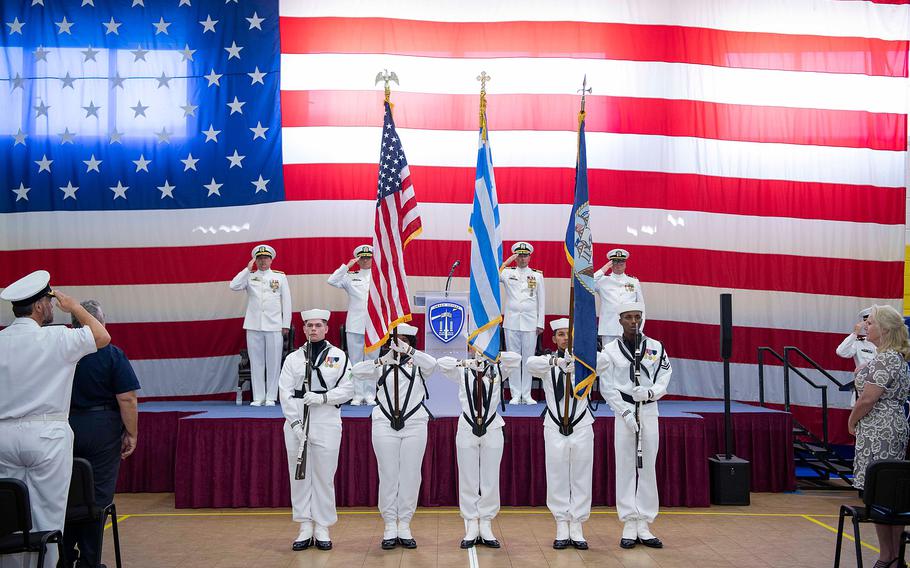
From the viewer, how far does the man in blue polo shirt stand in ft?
15.2

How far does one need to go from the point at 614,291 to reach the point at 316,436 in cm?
467

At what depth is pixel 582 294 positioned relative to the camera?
237 inches

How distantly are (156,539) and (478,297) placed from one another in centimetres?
322

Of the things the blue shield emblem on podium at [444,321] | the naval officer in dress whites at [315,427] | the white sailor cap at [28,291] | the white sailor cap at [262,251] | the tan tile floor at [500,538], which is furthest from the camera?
the white sailor cap at [262,251]

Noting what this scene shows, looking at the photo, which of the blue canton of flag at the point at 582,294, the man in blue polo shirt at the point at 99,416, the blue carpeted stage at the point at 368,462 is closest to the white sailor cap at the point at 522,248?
the blue carpeted stage at the point at 368,462

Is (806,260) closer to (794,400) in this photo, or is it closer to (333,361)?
(794,400)

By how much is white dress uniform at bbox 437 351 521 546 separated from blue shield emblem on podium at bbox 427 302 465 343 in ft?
5.88

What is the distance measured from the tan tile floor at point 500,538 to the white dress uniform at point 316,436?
30 centimetres

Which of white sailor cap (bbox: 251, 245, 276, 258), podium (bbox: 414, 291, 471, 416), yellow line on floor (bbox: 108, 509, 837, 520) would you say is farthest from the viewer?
white sailor cap (bbox: 251, 245, 276, 258)

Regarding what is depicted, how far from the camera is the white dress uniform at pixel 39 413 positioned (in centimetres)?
391

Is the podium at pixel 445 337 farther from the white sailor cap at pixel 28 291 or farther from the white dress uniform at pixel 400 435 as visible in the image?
the white sailor cap at pixel 28 291

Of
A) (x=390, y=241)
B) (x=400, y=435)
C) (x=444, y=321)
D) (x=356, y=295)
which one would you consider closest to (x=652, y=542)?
(x=400, y=435)

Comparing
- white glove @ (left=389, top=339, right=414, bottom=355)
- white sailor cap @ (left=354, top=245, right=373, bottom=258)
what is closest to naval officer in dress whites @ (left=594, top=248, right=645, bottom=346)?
white sailor cap @ (left=354, top=245, right=373, bottom=258)

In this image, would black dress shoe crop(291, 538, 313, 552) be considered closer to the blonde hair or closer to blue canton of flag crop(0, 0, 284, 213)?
the blonde hair
